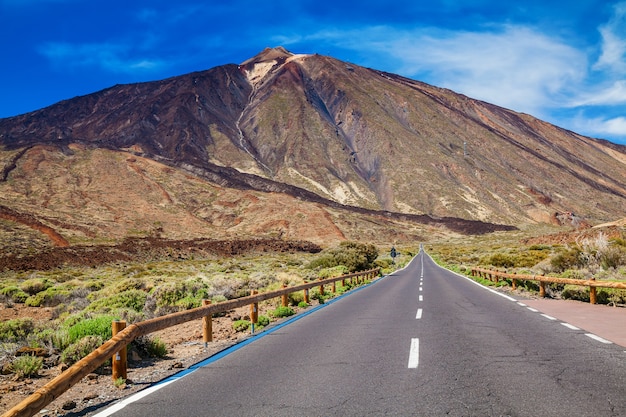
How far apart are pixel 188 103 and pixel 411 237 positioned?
103751 mm

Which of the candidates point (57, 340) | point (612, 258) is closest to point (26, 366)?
point (57, 340)

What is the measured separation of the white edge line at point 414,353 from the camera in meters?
7.40

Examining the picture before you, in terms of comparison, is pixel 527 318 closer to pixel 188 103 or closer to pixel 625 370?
pixel 625 370

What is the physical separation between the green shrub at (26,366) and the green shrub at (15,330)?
423cm

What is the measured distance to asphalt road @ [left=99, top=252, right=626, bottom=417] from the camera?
17.7ft

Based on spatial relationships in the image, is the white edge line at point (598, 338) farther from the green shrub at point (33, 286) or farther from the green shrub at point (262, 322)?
the green shrub at point (33, 286)

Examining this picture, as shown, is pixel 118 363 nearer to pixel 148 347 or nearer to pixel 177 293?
pixel 148 347

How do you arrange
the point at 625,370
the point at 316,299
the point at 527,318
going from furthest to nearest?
the point at 316,299 < the point at 527,318 < the point at 625,370

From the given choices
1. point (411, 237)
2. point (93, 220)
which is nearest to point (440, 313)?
point (93, 220)

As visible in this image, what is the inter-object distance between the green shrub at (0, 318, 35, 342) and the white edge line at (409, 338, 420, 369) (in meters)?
9.36

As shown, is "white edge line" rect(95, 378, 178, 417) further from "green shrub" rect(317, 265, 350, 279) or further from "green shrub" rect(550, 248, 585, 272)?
"green shrub" rect(550, 248, 585, 272)

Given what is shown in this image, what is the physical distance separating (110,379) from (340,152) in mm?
155210

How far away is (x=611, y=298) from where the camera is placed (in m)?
15.4

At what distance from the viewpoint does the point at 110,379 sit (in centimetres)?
770
